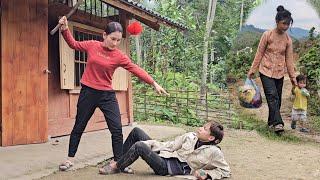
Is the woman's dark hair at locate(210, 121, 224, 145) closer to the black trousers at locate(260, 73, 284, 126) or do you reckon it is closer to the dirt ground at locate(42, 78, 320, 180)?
the dirt ground at locate(42, 78, 320, 180)

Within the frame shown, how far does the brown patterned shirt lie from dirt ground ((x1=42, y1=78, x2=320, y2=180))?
122 centimetres

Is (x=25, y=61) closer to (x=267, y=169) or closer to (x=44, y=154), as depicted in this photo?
(x=44, y=154)

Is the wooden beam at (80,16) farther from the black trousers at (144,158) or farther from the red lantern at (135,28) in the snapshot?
the black trousers at (144,158)

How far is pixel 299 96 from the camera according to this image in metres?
8.56

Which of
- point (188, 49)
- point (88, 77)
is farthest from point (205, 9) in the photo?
point (88, 77)

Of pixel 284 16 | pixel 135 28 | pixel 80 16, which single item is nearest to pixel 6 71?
pixel 80 16

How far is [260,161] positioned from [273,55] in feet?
7.79

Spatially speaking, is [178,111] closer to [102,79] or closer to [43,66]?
[43,66]

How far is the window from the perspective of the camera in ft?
22.9

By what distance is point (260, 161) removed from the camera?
224 inches

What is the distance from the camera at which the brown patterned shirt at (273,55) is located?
289 inches

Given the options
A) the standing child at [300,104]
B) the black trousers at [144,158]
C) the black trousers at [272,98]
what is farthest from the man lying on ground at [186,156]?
the standing child at [300,104]

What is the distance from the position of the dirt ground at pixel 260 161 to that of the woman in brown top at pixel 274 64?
58cm

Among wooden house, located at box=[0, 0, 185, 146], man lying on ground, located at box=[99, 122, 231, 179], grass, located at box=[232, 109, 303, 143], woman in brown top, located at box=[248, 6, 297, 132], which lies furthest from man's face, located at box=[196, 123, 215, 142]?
grass, located at box=[232, 109, 303, 143]
